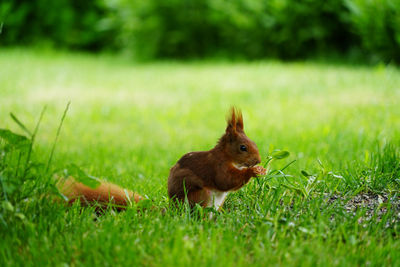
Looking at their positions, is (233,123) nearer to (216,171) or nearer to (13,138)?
(216,171)

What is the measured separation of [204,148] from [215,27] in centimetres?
804

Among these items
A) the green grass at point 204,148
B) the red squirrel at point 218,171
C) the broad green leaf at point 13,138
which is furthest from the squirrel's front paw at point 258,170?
the broad green leaf at point 13,138

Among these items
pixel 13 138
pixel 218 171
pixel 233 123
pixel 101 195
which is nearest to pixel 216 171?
pixel 218 171

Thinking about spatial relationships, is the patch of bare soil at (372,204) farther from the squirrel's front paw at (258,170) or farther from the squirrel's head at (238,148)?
the squirrel's head at (238,148)

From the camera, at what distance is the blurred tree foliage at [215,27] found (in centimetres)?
912

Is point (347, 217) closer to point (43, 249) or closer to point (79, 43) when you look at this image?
point (43, 249)

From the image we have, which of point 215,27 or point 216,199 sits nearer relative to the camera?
point 216,199

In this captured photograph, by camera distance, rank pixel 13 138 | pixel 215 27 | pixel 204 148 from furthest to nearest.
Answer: pixel 215 27, pixel 204 148, pixel 13 138

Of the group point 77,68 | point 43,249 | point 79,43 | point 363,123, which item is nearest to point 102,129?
point 363,123

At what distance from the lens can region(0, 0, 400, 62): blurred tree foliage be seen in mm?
9125

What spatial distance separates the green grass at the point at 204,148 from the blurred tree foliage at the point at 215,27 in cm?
92

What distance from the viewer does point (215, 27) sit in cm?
1236

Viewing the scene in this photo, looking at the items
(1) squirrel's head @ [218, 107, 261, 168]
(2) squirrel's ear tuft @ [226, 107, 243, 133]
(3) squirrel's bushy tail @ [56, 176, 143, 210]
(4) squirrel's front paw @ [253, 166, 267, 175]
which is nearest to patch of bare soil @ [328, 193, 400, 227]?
(4) squirrel's front paw @ [253, 166, 267, 175]

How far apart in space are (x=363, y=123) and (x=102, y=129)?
9.77 feet
